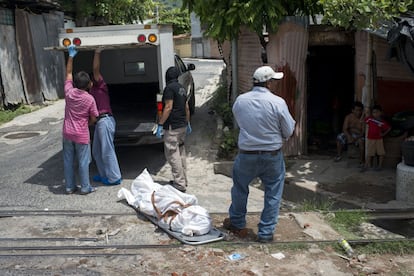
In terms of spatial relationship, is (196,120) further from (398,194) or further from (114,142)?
(398,194)

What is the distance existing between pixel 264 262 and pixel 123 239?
65.3 inches

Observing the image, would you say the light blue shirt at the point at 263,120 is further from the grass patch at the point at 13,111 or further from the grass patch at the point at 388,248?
the grass patch at the point at 13,111

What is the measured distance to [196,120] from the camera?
1167cm

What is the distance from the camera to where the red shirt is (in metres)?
8.34

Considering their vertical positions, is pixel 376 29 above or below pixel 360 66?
above

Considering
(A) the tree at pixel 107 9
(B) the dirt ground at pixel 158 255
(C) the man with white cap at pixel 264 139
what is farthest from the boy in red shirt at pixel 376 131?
(A) the tree at pixel 107 9

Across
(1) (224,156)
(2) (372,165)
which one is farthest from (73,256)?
(2) (372,165)

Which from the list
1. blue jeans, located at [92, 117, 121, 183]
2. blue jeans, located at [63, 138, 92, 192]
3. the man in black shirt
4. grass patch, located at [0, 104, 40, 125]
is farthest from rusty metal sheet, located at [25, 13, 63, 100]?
the man in black shirt

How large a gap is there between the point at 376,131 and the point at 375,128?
0.06 meters

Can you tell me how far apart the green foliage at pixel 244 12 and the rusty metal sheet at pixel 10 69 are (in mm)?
7204

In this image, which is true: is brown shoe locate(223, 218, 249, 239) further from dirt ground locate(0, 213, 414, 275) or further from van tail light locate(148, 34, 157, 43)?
van tail light locate(148, 34, 157, 43)

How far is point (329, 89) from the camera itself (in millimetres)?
11930

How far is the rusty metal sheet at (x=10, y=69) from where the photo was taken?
13.8 m

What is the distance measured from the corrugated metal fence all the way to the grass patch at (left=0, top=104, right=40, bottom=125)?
0.55ft
